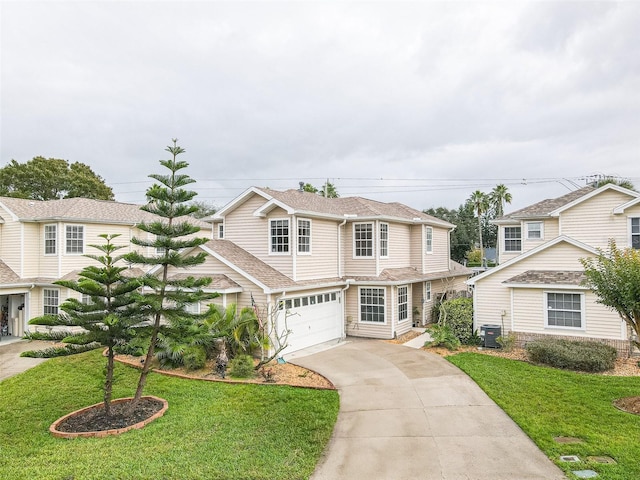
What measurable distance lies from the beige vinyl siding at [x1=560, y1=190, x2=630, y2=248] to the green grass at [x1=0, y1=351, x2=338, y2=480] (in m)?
15.0

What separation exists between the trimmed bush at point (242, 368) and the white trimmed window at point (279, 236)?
5.01 metres

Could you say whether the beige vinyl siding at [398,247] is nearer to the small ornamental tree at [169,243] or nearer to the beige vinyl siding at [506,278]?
the beige vinyl siding at [506,278]

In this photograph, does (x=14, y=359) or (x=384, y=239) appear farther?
(x=384, y=239)

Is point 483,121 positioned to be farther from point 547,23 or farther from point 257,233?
point 257,233

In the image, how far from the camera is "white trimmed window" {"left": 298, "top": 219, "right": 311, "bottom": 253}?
1548 cm

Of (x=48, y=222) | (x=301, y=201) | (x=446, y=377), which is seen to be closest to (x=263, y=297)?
(x=301, y=201)

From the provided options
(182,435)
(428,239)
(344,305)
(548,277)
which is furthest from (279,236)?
(548,277)

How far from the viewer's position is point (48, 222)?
61.7 feet

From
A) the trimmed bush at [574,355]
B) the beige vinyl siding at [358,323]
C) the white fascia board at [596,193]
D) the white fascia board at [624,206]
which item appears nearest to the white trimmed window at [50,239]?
the beige vinyl siding at [358,323]

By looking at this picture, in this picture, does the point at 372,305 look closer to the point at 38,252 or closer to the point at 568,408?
the point at 568,408

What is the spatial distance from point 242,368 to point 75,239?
1321 centimetres

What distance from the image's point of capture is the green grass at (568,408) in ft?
21.2

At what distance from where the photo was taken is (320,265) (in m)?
16.6

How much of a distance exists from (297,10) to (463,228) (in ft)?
149
